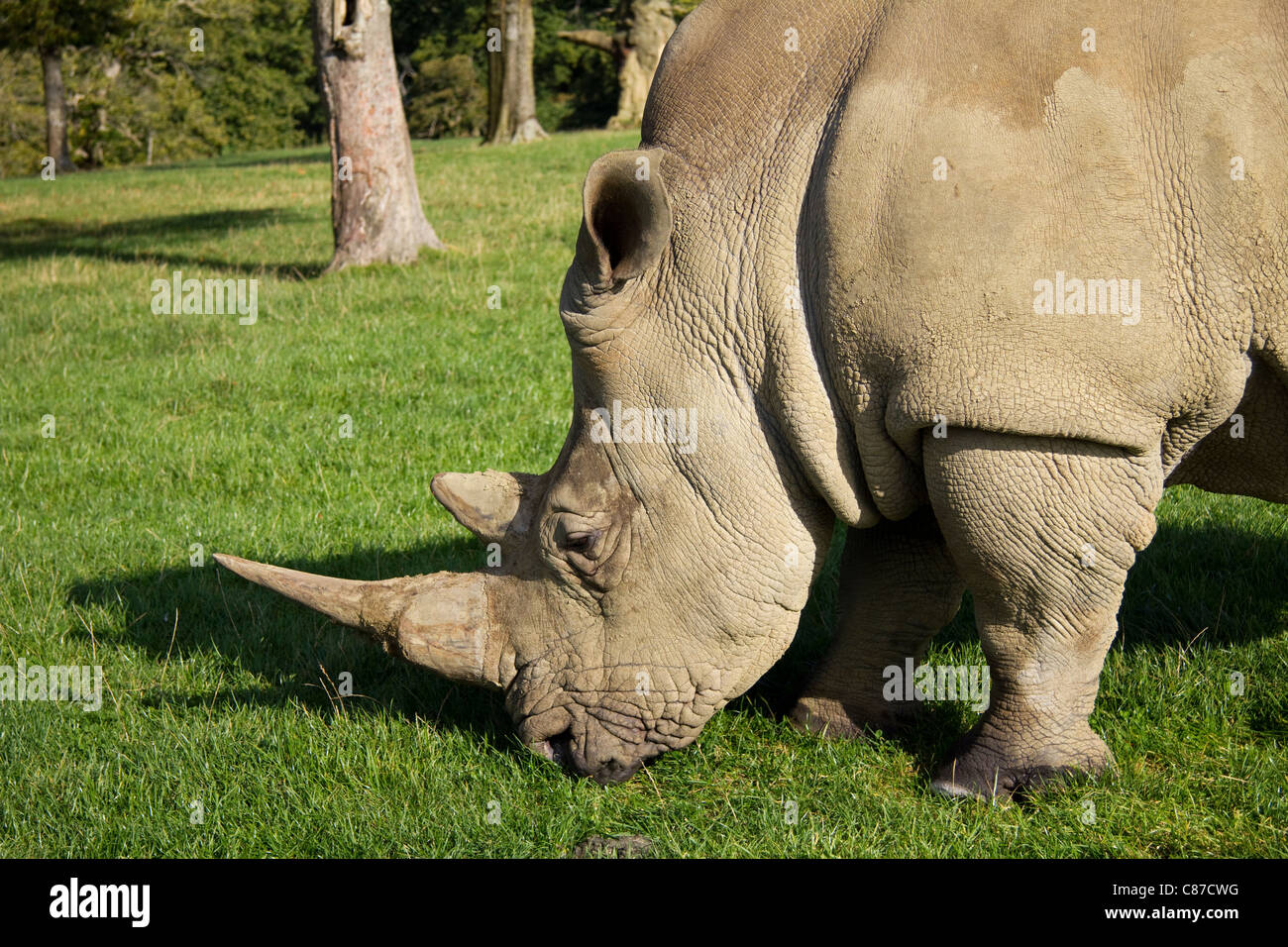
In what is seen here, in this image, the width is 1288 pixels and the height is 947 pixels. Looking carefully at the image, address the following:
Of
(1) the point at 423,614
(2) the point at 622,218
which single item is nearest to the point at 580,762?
(1) the point at 423,614

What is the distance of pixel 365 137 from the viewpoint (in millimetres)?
13109

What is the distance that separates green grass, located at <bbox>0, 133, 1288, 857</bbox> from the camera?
157 inches

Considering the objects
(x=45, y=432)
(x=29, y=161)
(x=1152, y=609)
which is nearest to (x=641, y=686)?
(x=1152, y=609)

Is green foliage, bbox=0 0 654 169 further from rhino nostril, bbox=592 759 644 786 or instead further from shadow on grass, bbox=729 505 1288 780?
rhino nostril, bbox=592 759 644 786

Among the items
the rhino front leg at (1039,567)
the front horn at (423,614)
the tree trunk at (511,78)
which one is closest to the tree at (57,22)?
the tree trunk at (511,78)

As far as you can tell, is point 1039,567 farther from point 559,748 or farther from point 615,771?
point 559,748

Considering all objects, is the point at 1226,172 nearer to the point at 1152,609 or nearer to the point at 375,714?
the point at 1152,609

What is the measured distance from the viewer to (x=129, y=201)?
73.0ft

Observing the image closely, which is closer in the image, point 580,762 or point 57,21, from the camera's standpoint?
point 580,762

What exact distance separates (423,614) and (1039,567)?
1.89 meters

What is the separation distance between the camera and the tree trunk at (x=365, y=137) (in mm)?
12906

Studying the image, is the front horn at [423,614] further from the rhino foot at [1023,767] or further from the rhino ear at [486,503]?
the rhino foot at [1023,767]

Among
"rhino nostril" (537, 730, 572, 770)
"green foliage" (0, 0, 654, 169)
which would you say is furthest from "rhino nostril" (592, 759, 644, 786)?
"green foliage" (0, 0, 654, 169)

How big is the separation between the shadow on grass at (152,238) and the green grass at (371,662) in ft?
11.9
